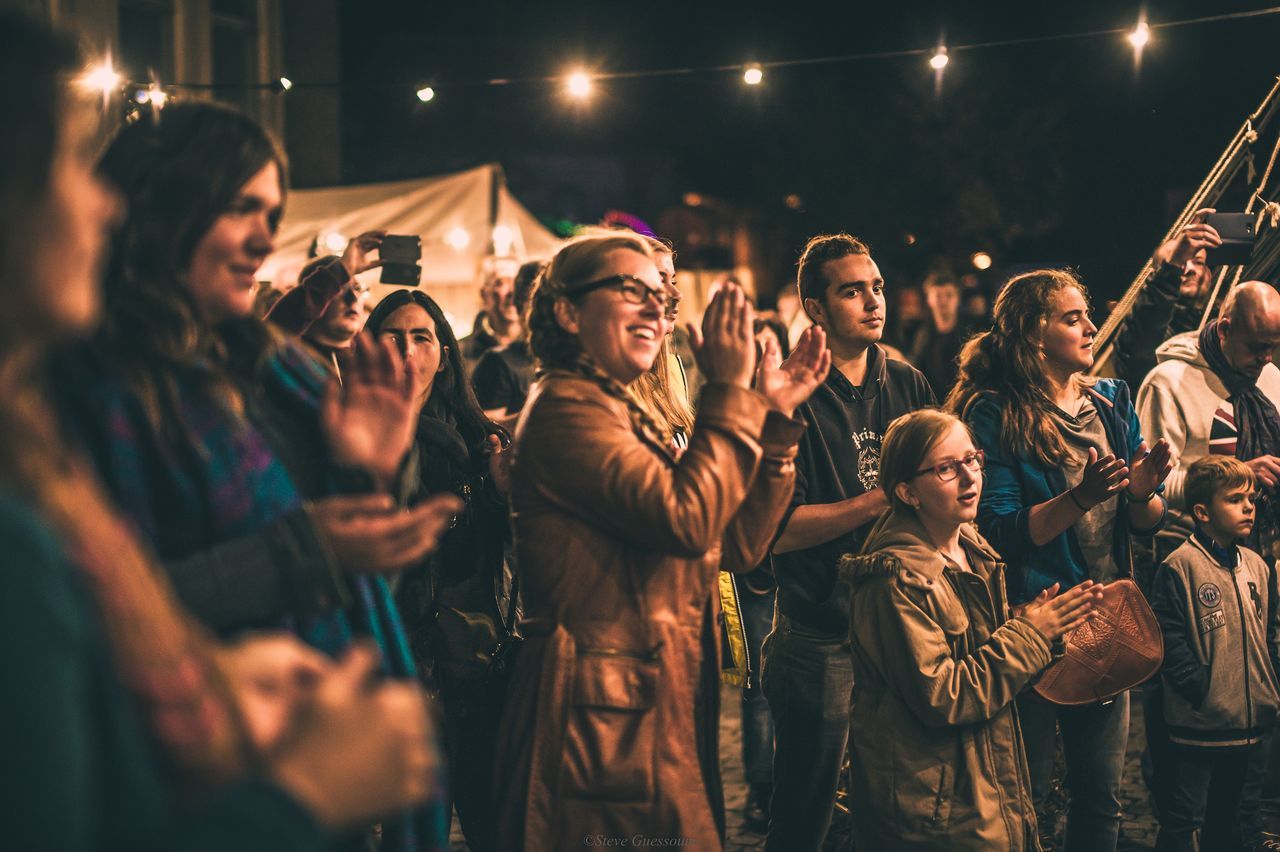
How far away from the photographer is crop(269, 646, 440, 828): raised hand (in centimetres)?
132

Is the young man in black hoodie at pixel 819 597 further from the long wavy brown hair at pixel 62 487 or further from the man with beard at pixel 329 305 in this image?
the long wavy brown hair at pixel 62 487

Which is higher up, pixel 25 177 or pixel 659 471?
pixel 25 177

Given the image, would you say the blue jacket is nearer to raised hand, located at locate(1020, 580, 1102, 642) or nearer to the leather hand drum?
the leather hand drum

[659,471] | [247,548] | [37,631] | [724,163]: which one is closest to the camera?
[37,631]

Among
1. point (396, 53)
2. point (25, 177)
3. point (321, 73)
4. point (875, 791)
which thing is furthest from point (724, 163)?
point (25, 177)

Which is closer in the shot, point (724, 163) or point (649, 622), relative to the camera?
point (649, 622)

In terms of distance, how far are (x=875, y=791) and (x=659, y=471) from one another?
56.2 inches

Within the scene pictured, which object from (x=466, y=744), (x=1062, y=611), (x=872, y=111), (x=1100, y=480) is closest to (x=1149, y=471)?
(x=1100, y=480)

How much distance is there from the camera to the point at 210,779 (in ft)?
4.25

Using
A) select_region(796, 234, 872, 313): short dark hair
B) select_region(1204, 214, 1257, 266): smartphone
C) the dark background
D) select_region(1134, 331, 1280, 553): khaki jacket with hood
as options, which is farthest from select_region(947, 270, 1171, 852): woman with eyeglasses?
the dark background

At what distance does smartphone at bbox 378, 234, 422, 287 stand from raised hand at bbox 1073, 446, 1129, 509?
2819 millimetres

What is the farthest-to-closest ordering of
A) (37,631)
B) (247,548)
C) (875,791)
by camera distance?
1. (875,791)
2. (247,548)
3. (37,631)

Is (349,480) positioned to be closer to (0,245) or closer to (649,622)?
(649,622)

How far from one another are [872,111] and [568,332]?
22.3 m
